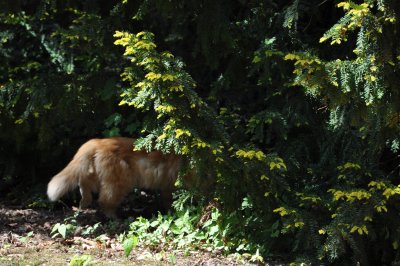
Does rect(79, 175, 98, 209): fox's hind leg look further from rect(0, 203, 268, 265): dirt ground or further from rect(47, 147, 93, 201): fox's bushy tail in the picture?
rect(0, 203, 268, 265): dirt ground

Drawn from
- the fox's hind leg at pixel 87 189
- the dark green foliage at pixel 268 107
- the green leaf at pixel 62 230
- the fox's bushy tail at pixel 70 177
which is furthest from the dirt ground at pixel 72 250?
the fox's hind leg at pixel 87 189

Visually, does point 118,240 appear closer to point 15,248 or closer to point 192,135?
point 15,248

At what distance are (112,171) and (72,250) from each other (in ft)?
6.06

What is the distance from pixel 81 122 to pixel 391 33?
196 inches

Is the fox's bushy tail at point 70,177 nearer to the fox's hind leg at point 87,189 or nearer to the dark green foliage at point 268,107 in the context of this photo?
the fox's hind leg at point 87,189

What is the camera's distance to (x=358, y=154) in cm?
615

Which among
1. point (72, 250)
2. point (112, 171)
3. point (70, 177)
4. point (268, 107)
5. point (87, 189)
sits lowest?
point (72, 250)

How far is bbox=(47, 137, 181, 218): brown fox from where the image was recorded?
8.50 meters

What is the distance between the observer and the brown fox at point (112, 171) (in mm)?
8500

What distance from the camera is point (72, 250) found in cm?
686

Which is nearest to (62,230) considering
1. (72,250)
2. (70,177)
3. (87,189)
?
(72,250)

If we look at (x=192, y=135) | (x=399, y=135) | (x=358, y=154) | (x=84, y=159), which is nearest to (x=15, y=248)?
(x=84, y=159)

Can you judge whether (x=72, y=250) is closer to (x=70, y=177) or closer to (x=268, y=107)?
(x=70, y=177)

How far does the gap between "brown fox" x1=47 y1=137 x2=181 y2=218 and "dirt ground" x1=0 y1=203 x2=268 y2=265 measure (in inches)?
21.7
